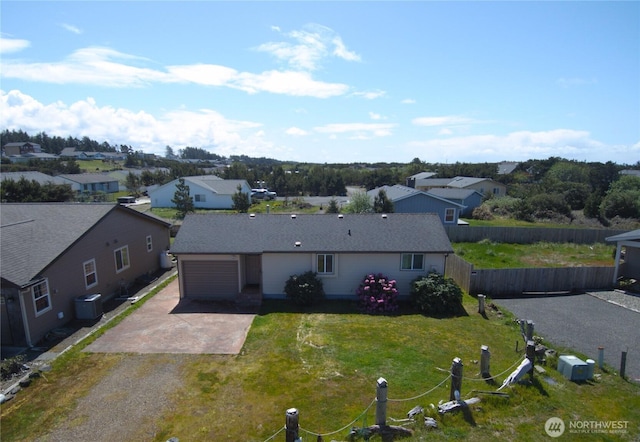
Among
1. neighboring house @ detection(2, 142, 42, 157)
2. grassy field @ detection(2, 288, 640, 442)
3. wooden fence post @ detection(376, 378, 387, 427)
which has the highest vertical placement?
neighboring house @ detection(2, 142, 42, 157)

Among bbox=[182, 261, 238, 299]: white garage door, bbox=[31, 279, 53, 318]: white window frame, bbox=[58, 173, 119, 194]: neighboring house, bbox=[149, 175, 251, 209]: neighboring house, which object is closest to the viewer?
bbox=[31, 279, 53, 318]: white window frame

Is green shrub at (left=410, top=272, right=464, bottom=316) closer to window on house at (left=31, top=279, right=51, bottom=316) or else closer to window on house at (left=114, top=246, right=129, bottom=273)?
window on house at (left=114, top=246, right=129, bottom=273)

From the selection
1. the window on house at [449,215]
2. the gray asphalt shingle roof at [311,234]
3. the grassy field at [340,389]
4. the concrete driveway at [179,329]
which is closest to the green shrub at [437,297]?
the gray asphalt shingle roof at [311,234]

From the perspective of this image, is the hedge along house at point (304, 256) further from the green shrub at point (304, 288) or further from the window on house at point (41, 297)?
the window on house at point (41, 297)

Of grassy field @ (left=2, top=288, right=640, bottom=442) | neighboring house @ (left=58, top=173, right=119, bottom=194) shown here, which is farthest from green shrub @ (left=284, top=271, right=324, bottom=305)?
neighboring house @ (left=58, top=173, right=119, bottom=194)

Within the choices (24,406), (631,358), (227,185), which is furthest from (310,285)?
(227,185)

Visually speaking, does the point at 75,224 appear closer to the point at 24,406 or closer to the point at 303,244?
the point at 24,406
